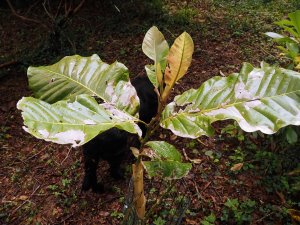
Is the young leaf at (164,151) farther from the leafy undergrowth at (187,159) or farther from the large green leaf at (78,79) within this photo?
the leafy undergrowth at (187,159)

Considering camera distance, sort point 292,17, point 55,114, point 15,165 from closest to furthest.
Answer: point 55,114 → point 292,17 → point 15,165

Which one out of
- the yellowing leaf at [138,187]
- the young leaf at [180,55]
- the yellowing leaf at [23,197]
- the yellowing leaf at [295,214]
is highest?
the young leaf at [180,55]

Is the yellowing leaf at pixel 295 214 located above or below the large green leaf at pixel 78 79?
below

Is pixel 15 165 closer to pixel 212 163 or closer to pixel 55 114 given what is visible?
pixel 212 163

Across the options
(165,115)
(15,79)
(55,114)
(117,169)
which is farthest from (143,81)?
(15,79)

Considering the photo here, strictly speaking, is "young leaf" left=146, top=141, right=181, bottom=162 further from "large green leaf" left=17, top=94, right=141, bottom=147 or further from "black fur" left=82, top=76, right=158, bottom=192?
"black fur" left=82, top=76, right=158, bottom=192


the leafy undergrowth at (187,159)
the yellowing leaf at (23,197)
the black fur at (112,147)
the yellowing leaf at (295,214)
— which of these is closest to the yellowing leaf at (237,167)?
the leafy undergrowth at (187,159)

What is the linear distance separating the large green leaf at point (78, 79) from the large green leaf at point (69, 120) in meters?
0.21

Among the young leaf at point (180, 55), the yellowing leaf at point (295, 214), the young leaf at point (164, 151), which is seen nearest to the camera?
the young leaf at point (180, 55)

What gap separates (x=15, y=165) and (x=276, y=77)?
3294 mm

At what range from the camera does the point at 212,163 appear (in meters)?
3.08

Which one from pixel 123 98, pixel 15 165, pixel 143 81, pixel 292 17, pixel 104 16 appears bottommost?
pixel 15 165

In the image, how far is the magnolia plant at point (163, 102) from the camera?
90 cm

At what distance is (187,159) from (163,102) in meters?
1.33
